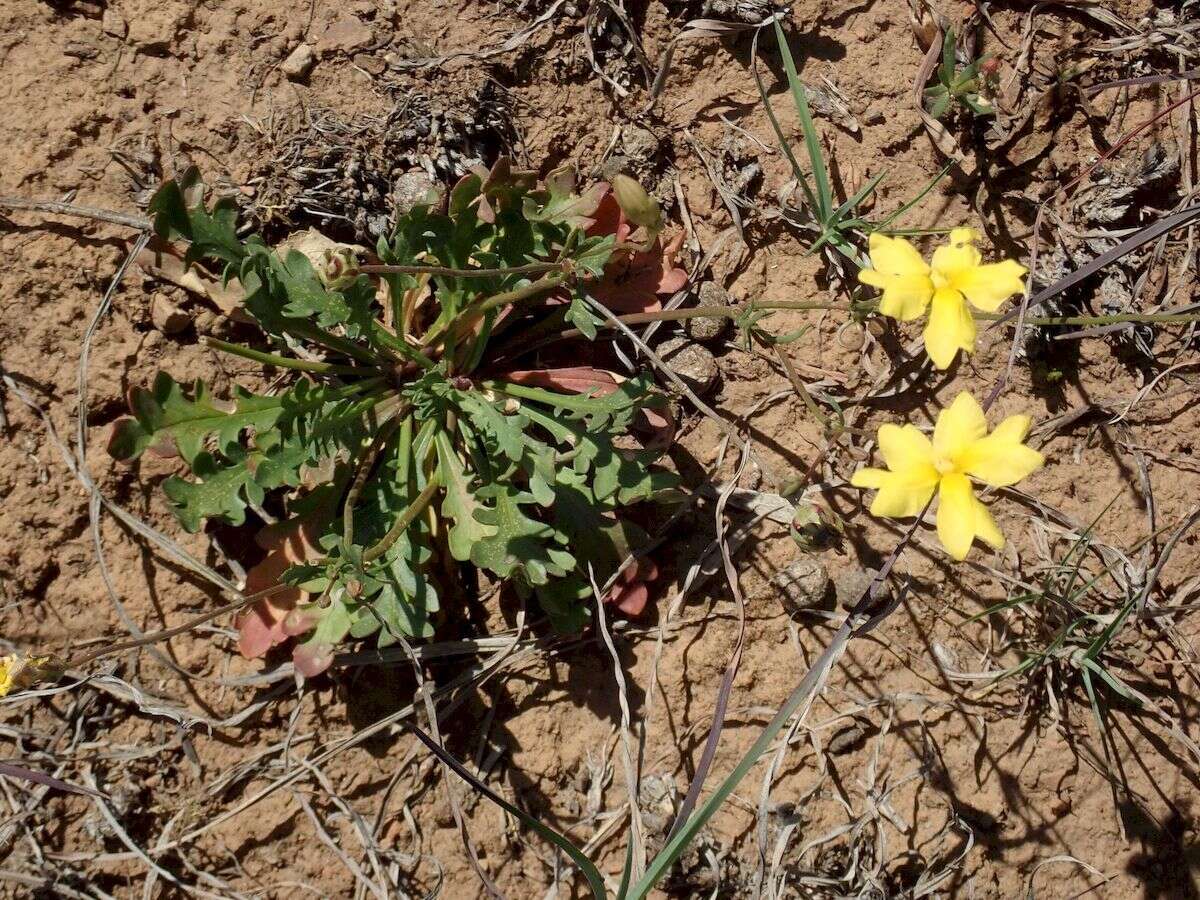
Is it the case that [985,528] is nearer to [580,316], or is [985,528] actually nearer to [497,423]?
[580,316]

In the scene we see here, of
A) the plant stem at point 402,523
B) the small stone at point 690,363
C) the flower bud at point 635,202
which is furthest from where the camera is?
the small stone at point 690,363

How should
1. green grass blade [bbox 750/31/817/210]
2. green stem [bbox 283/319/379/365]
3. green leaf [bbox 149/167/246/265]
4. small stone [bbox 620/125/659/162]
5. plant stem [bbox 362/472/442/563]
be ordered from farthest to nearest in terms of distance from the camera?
1. small stone [bbox 620/125/659/162]
2. green grass blade [bbox 750/31/817/210]
3. green stem [bbox 283/319/379/365]
4. green leaf [bbox 149/167/246/265]
5. plant stem [bbox 362/472/442/563]

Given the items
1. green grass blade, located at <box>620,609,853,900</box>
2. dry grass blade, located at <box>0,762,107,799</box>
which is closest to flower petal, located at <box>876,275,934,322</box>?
green grass blade, located at <box>620,609,853,900</box>

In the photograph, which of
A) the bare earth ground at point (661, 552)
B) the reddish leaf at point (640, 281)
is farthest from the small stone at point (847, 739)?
the reddish leaf at point (640, 281)

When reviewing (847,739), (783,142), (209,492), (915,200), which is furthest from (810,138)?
(209,492)

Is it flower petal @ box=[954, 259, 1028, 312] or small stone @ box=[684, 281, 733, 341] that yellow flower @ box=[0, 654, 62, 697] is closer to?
small stone @ box=[684, 281, 733, 341]

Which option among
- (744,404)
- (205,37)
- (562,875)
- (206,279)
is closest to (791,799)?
(562,875)

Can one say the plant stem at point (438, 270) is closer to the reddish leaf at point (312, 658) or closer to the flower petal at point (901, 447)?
the flower petal at point (901, 447)
